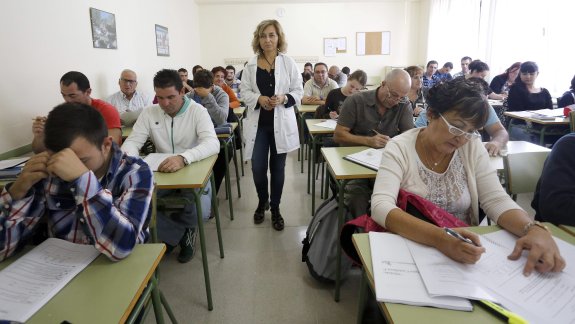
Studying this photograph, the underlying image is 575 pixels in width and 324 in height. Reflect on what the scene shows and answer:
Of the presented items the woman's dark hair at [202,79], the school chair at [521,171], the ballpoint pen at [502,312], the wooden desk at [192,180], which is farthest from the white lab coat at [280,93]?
the ballpoint pen at [502,312]

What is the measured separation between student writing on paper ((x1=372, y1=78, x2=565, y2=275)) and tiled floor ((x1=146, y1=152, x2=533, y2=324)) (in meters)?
0.89

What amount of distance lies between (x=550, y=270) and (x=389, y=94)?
1601mm

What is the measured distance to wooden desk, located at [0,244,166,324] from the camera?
2.58 ft

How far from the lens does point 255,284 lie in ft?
6.89

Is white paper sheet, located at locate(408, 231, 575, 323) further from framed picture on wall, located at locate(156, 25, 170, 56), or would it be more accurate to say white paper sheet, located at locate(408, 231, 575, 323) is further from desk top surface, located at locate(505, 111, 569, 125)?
framed picture on wall, located at locate(156, 25, 170, 56)

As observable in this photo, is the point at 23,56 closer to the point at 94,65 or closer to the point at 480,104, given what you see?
the point at 94,65

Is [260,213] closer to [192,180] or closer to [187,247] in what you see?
[187,247]

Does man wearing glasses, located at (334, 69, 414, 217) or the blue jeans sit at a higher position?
man wearing glasses, located at (334, 69, 414, 217)

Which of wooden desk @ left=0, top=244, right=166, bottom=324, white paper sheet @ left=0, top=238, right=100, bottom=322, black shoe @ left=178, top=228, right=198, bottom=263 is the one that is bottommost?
black shoe @ left=178, top=228, right=198, bottom=263

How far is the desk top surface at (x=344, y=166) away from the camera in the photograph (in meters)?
1.78

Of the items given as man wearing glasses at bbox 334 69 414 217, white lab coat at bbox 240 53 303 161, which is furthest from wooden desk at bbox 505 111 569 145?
white lab coat at bbox 240 53 303 161

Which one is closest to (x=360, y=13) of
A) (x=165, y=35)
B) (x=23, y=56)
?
(x=165, y=35)

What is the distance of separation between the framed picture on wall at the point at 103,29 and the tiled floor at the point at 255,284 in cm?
254

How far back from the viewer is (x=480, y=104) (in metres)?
1.20
